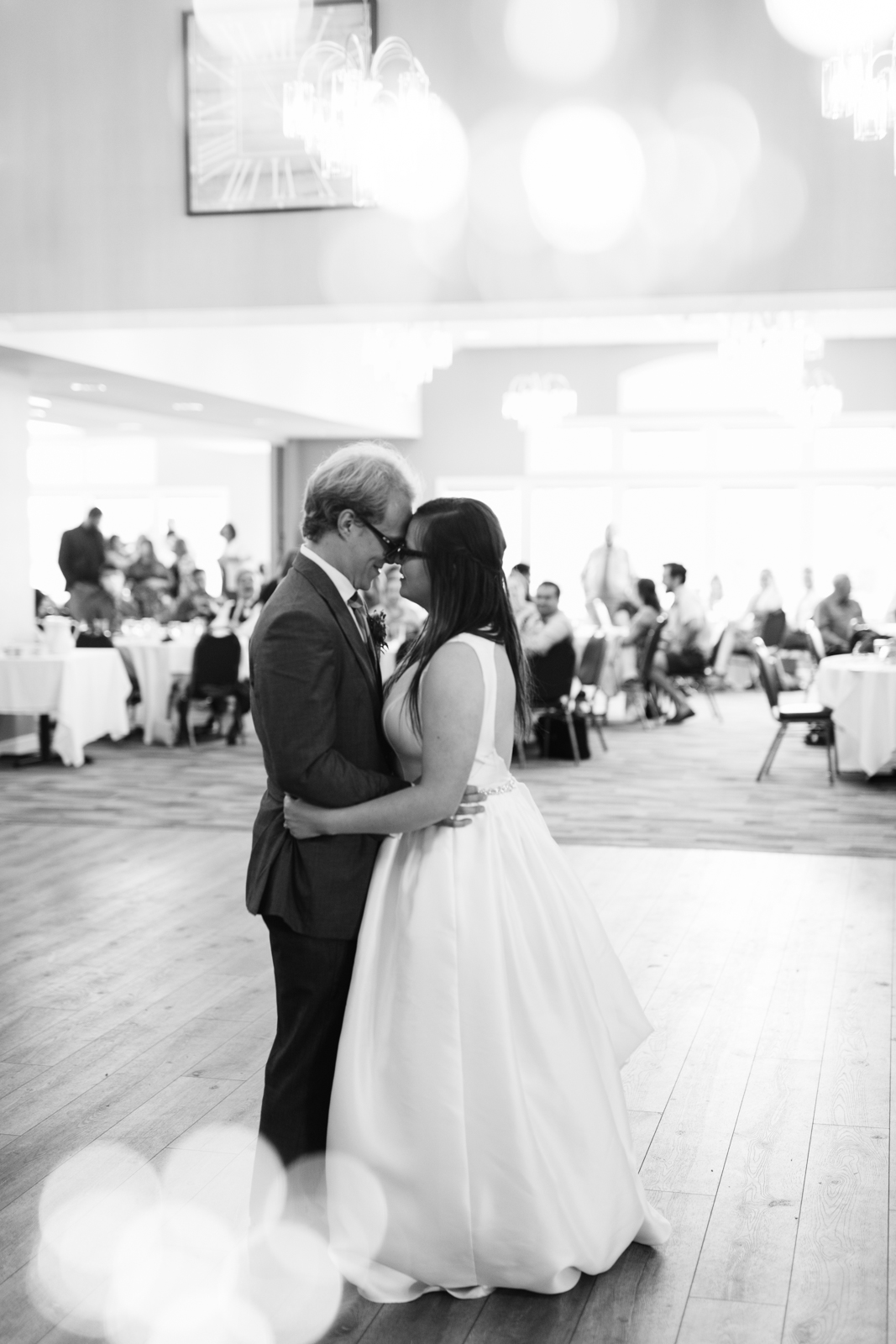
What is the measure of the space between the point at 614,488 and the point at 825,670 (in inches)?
356

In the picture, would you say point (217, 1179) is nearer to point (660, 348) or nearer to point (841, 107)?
point (841, 107)

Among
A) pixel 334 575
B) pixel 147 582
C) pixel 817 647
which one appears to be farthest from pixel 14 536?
pixel 334 575

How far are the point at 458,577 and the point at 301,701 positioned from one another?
1.15 feet

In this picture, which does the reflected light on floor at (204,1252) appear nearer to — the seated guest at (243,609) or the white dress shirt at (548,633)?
the white dress shirt at (548,633)

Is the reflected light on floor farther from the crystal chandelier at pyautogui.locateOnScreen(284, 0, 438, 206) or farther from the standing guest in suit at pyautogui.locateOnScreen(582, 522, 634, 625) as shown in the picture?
the standing guest in suit at pyautogui.locateOnScreen(582, 522, 634, 625)

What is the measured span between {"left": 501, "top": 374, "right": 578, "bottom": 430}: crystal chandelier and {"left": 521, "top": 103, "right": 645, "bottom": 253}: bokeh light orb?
18.1 ft

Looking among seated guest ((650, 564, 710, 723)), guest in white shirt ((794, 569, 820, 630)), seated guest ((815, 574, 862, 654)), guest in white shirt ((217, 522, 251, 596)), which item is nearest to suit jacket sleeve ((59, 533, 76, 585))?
guest in white shirt ((217, 522, 251, 596))

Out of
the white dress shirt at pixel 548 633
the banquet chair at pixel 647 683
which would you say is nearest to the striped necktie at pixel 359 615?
the white dress shirt at pixel 548 633

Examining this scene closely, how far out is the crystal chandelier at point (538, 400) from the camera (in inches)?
509

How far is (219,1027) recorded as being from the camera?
4.06m

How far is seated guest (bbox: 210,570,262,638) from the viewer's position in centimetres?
1113

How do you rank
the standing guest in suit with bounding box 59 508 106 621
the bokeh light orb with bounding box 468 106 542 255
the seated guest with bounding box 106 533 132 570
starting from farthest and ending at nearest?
the seated guest with bounding box 106 533 132 570
the standing guest in suit with bounding box 59 508 106 621
the bokeh light orb with bounding box 468 106 542 255

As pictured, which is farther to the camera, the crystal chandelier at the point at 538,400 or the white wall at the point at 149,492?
the white wall at the point at 149,492

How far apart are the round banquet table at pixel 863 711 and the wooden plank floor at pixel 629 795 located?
0.17 meters
